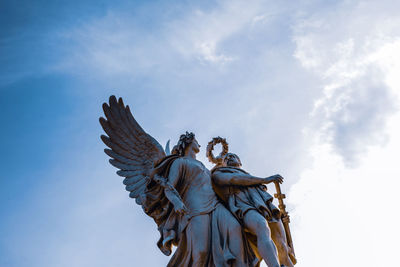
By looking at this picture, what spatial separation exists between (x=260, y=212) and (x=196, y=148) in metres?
2.23

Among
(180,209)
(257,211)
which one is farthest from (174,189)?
(257,211)

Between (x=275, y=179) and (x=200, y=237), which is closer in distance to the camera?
(x=200, y=237)

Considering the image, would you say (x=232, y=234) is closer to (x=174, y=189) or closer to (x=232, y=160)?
(x=174, y=189)

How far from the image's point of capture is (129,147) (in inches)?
415

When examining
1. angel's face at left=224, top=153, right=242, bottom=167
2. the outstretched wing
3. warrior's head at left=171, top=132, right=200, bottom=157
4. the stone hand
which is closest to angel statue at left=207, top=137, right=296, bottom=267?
angel's face at left=224, top=153, right=242, bottom=167

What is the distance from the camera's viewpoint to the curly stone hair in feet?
34.7

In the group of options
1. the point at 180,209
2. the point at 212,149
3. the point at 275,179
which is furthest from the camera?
the point at 212,149

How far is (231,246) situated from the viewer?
866cm

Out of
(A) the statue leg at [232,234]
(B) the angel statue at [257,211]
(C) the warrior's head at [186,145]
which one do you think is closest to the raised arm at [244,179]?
(B) the angel statue at [257,211]

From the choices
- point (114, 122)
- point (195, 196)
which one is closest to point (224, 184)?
point (195, 196)

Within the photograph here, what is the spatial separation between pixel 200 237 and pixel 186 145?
2442 mm

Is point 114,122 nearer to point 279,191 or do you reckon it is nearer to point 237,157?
point 237,157

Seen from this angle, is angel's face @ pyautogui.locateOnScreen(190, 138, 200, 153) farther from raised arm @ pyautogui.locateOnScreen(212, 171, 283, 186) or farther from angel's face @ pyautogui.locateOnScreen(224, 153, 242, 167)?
raised arm @ pyautogui.locateOnScreen(212, 171, 283, 186)

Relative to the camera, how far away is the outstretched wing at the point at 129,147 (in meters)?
10.1
